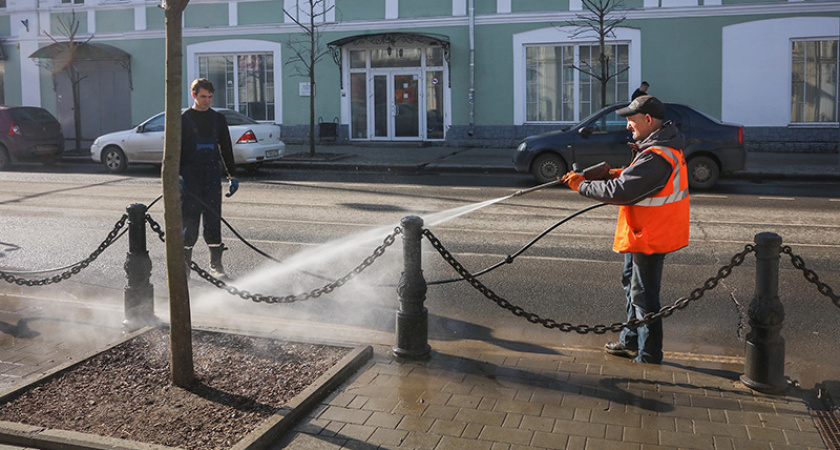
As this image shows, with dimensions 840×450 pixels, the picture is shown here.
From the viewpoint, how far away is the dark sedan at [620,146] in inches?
585

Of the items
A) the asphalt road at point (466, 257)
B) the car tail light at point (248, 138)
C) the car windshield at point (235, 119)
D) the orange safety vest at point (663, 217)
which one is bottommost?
the asphalt road at point (466, 257)

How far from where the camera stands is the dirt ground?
14.7ft

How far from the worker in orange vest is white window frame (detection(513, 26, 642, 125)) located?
1762cm

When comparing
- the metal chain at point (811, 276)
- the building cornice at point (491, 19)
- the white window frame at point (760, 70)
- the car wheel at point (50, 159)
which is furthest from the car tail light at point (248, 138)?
the metal chain at point (811, 276)

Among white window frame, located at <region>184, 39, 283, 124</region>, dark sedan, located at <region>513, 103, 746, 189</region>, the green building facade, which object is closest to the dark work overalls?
dark sedan, located at <region>513, 103, 746, 189</region>

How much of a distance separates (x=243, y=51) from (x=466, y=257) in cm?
1819

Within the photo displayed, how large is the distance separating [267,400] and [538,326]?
274 cm

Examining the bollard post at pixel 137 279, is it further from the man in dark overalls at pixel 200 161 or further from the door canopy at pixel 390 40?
the door canopy at pixel 390 40

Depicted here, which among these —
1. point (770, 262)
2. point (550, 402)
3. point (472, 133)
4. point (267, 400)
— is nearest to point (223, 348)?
point (267, 400)

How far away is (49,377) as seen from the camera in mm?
5137

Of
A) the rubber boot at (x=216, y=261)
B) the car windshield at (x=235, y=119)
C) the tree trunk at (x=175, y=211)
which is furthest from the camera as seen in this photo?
the car windshield at (x=235, y=119)

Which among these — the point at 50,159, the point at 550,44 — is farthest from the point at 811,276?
the point at 50,159

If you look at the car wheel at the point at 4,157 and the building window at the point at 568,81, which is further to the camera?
the building window at the point at 568,81

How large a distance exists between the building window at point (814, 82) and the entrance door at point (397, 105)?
1011 cm
